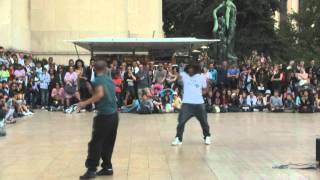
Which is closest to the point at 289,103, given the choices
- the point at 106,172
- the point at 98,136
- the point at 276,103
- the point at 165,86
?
the point at 276,103

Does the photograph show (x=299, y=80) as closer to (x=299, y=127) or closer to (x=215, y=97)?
(x=215, y=97)

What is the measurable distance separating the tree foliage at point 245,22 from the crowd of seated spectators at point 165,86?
23.7m

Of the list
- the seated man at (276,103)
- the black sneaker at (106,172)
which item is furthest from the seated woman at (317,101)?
the black sneaker at (106,172)

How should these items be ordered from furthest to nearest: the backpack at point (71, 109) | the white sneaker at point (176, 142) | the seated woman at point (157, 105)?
the seated woman at point (157, 105) < the backpack at point (71, 109) < the white sneaker at point (176, 142)

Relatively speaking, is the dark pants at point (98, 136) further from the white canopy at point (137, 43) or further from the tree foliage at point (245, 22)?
the tree foliage at point (245, 22)

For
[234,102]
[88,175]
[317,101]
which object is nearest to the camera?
[88,175]

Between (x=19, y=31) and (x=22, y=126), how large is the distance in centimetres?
1496

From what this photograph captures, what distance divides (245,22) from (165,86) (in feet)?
93.4

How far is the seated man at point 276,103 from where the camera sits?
2322 centimetres

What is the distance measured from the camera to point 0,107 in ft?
51.0

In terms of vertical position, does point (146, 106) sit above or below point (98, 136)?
below

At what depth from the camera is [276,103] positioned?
76.7 feet

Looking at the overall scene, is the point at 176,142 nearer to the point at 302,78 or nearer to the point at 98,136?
the point at 98,136

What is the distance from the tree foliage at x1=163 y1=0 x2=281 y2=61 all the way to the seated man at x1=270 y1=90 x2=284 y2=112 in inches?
973
